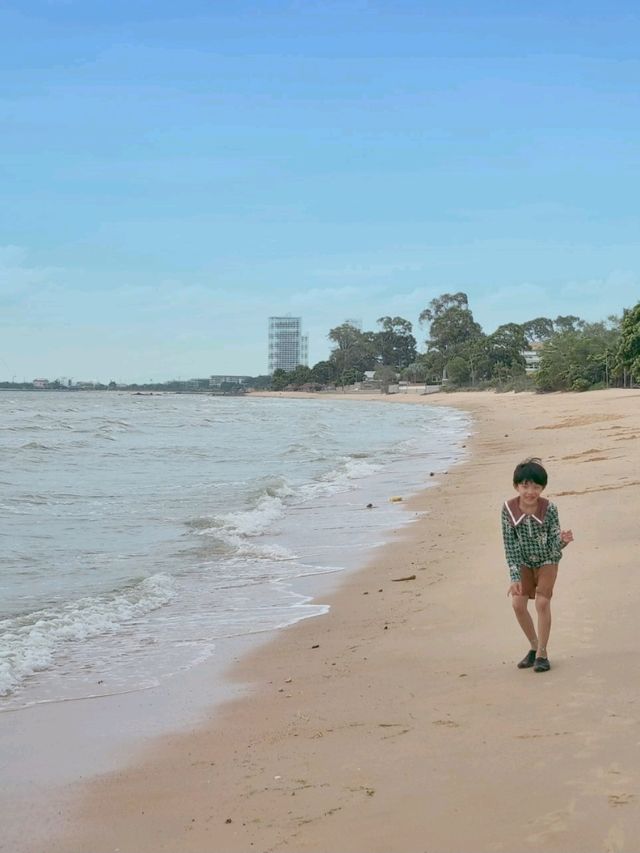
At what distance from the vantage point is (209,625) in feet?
23.9

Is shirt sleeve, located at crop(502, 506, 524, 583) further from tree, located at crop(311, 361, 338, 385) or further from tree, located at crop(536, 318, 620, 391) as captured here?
tree, located at crop(311, 361, 338, 385)

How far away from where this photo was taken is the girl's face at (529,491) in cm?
502

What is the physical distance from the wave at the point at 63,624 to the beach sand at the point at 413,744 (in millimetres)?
1381

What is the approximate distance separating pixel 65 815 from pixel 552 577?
2733 millimetres

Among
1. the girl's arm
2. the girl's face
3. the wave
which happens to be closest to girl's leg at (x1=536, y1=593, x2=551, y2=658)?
the girl's arm

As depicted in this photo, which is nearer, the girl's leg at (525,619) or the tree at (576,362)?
the girl's leg at (525,619)

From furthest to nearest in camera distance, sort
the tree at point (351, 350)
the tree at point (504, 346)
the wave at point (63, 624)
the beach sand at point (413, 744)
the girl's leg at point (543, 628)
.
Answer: the tree at point (351, 350) → the tree at point (504, 346) → the wave at point (63, 624) → the girl's leg at point (543, 628) → the beach sand at point (413, 744)

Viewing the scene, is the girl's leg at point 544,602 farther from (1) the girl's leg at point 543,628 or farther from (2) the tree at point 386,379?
(2) the tree at point 386,379

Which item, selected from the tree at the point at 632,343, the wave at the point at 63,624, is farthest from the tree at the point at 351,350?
the wave at the point at 63,624

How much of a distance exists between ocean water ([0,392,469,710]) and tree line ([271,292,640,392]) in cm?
4047

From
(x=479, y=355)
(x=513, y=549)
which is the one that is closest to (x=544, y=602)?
(x=513, y=549)

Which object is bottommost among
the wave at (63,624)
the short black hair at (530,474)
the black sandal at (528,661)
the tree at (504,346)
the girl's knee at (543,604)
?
the wave at (63,624)

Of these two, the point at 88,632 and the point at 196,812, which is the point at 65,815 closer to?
the point at 196,812

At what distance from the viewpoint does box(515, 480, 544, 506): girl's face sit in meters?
5.02
